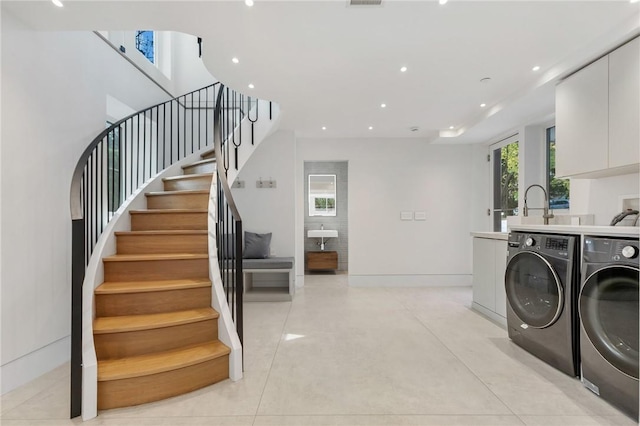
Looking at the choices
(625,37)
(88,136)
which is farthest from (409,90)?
(88,136)

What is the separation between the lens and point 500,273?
3465mm

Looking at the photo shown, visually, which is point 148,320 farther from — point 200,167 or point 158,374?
point 200,167

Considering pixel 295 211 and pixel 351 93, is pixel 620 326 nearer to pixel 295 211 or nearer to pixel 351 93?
pixel 351 93

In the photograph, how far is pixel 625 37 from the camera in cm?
230

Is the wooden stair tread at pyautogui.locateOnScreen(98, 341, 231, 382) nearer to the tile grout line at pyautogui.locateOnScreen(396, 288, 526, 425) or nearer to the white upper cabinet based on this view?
the tile grout line at pyautogui.locateOnScreen(396, 288, 526, 425)

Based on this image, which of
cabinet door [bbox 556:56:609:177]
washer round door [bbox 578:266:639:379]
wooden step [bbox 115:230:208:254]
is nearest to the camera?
washer round door [bbox 578:266:639:379]

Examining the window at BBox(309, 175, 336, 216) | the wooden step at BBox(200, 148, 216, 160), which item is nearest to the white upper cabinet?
the wooden step at BBox(200, 148, 216, 160)

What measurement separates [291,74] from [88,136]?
2.05 metres

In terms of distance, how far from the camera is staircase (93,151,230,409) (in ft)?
6.32

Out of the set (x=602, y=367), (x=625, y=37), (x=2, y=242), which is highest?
(x=625, y=37)

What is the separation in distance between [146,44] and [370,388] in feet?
18.2

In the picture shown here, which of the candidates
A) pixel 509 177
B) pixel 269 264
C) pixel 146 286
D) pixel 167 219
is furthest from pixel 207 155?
pixel 509 177

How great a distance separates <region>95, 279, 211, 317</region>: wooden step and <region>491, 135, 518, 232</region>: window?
15.5 feet

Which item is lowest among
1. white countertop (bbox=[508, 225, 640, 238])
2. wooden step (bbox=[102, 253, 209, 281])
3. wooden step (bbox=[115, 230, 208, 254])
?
wooden step (bbox=[102, 253, 209, 281])
